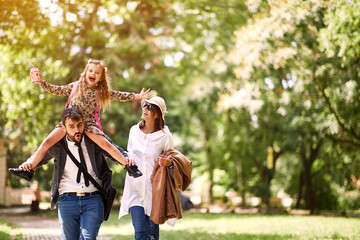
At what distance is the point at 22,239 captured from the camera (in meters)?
13.9

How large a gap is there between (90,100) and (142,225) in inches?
67.7

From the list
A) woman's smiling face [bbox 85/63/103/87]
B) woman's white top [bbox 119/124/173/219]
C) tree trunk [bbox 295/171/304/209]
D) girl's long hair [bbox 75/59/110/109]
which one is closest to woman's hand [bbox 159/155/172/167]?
woman's white top [bbox 119/124/173/219]

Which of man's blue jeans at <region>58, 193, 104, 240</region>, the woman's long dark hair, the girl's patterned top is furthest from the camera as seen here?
the woman's long dark hair

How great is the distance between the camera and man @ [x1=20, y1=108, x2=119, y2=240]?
5133mm

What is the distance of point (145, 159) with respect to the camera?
6.44m

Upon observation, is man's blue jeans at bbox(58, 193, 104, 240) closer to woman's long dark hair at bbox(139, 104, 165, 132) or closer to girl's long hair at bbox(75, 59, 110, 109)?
girl's long hair at bbox(75, 59, 110, 109)

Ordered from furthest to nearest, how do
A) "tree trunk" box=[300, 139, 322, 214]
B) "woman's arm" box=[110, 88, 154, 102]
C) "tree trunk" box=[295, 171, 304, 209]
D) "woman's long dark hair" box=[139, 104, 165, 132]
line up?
"tree trunk" box=[295, 171, 304, 209] < "tree trunk" box=[300, 139, 322, 214] < "woman's long dark hair" box=[139, 104, 165, 132] < "woman's arm" box=[110, 88, 154, 102]

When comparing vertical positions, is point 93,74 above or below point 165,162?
above

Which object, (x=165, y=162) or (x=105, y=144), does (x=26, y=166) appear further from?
(x=165, y=162)

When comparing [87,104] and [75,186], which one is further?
[87,104]

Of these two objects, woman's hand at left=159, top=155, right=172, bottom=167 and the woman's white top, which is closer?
woman's hand at left=159, top=155, right=172, bottom=167

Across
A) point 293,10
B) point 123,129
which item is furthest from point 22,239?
point 123,129

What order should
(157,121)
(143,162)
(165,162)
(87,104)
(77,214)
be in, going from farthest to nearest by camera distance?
(157,121)
(143,162)
(165,162)
(87,104)
(77,214)

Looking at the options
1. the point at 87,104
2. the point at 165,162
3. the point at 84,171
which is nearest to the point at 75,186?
the point at 84,171
